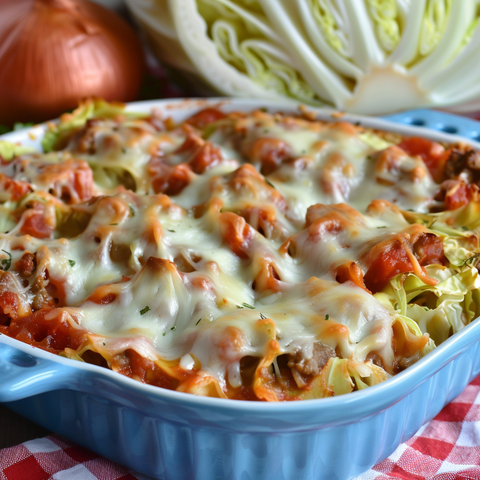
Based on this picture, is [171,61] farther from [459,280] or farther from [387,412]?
[387,412]

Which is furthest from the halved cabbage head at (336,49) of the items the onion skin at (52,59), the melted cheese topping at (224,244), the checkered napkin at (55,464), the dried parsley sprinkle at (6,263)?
the checkered napkin at (55,464)

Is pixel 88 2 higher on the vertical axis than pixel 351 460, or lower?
higher

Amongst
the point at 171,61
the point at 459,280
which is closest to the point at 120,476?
the point at 459,280

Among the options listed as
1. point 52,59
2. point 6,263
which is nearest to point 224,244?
point 6,263

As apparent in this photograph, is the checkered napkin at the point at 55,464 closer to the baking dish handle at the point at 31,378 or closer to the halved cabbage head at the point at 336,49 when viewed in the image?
the baking dish handle at the point at 31,378

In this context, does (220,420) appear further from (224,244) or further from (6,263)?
(6,263)
